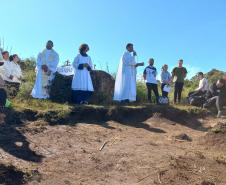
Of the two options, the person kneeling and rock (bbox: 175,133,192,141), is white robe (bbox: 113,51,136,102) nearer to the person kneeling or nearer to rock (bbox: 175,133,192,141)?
the person kneeling

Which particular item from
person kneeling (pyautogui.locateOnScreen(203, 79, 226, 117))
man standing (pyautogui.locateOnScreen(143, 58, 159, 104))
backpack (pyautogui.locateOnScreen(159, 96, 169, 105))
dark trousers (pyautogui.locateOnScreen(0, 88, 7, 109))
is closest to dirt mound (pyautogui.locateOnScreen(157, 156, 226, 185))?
dark trousers (pyautogui.locateOnScreen(0, 88, 7, 109))

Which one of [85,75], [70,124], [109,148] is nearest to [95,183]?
[109,148]

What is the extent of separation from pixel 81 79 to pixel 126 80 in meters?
1.50

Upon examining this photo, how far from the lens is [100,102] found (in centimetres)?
1509

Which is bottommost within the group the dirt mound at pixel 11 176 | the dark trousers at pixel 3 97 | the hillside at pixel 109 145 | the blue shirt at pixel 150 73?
the dirt mound at pixel 11 176

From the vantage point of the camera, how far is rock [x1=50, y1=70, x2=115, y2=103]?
14477 millimetres

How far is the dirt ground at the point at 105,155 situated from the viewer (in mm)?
7945

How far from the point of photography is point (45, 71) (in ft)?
47.4

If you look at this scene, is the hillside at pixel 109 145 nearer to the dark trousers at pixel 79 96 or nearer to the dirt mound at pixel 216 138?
the dirt mound at pixel 216 138

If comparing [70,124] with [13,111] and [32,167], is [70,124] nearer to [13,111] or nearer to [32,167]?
[13,111]

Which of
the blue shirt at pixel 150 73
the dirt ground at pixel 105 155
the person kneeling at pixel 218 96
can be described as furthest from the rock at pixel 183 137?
the blue shirt at pixel 150 73

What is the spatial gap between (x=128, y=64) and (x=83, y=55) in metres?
1.47

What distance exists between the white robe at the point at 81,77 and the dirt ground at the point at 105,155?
2310 millimetres

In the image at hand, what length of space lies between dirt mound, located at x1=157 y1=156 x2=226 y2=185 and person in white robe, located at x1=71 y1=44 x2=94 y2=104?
5640 millimetres
